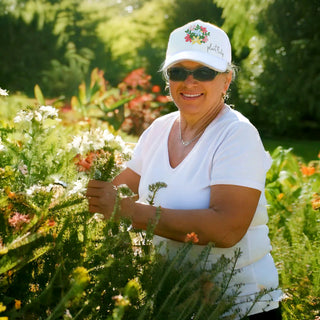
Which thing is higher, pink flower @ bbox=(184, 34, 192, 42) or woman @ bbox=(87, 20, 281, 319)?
pink flower @ bbox=(184, 34, 192, 42)

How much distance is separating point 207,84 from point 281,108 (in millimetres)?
11848

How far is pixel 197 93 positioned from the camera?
221cm

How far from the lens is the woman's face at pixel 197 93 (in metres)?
2.20

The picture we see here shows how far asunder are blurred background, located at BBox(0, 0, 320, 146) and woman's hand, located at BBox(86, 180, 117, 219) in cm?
1049

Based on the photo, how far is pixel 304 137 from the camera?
14.8 metres

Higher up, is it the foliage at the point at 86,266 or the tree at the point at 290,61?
the tree at the point at 290,61

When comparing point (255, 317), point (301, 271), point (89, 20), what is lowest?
point (255, 317)

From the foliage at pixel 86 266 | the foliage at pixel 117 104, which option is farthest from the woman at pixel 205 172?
the foliage at pixel 117 104

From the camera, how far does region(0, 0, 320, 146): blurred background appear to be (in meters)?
13.2

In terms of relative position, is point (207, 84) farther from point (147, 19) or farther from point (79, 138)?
point (147, 19)

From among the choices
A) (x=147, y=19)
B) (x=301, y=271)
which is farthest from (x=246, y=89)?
(x=301, y=271)

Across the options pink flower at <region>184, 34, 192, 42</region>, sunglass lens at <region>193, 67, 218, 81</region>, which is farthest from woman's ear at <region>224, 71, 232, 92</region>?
pink flower at <region>184, 34, 192, 42</region>

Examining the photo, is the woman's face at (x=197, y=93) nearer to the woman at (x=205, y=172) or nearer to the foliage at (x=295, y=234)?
the woman at (x=205, y=172)

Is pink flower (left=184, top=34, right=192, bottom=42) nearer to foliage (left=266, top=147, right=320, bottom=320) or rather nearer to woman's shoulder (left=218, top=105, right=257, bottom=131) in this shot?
woman's shoulder (left=218, top=105, right=257, bottom=131)
